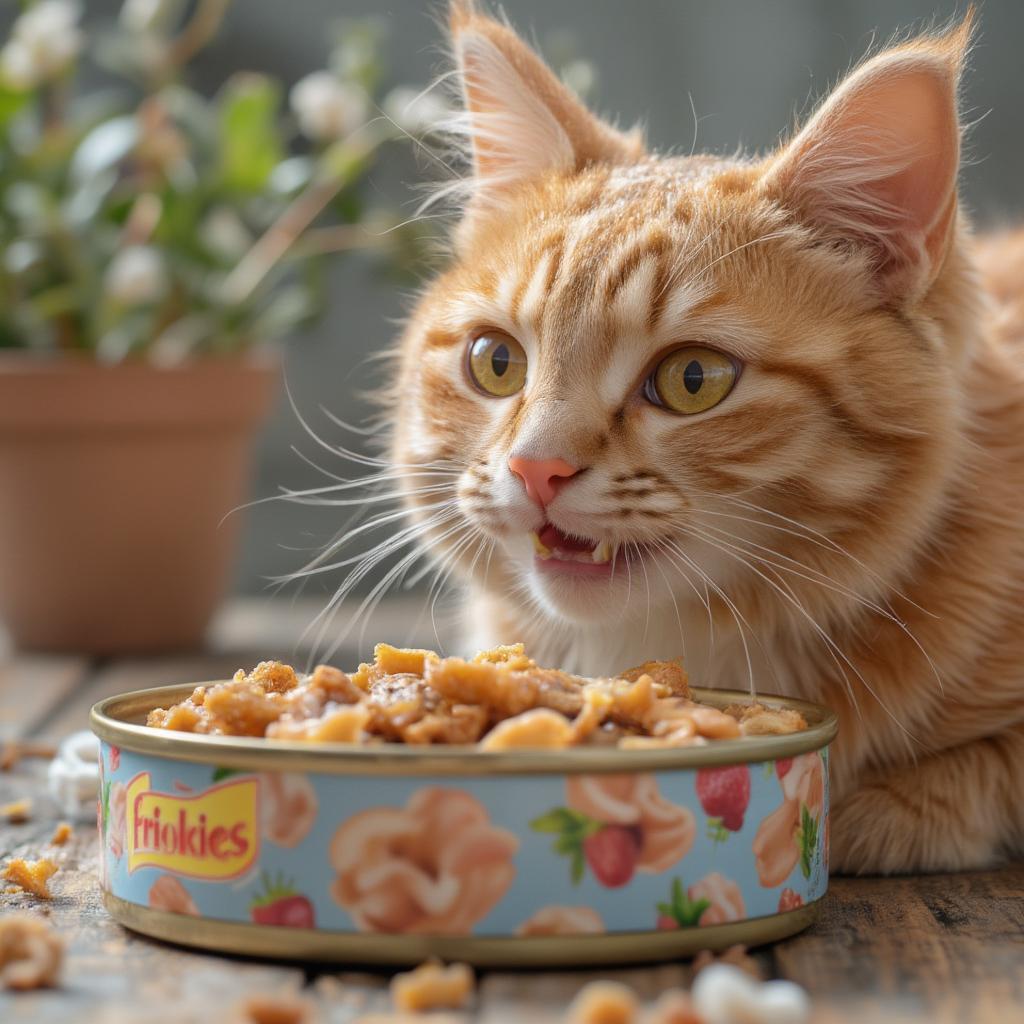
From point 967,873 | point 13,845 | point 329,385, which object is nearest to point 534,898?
point 967,873

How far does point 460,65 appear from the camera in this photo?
1595 millimetres

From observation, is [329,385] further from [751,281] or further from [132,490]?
[751,281]

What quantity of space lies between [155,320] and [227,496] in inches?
14.8

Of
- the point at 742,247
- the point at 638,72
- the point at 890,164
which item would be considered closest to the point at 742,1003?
the point at 742,247

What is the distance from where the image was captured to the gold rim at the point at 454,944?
0.94 m

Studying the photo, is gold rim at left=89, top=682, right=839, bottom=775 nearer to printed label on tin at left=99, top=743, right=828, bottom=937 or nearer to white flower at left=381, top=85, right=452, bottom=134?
printed label on tin at left=99, top=743, right=828, bottom=937

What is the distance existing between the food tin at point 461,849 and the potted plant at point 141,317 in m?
1.57

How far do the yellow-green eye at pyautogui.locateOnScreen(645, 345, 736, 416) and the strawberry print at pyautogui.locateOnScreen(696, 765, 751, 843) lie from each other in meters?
0.38

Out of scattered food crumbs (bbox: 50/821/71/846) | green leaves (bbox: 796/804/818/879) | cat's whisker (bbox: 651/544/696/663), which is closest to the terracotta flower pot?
scattered food crumbs (bbox: 50/821/71/846)

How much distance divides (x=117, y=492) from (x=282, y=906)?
1672mm

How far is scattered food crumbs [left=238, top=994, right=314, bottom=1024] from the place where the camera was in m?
0.85

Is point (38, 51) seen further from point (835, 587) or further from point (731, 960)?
point (731, 960)

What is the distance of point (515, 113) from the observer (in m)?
1.58

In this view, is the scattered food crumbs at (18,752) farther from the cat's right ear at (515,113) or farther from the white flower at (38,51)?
the white flower at (38,51)
